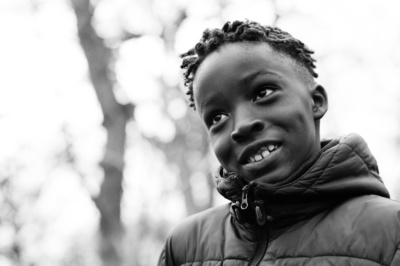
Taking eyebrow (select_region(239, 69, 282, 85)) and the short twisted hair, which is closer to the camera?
eyebrow (select_region(239, 69, 282, 85))

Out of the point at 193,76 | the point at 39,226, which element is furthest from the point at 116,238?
the point at 193,76

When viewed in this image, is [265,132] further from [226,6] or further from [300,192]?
[226,6]

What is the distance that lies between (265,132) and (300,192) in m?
0.23

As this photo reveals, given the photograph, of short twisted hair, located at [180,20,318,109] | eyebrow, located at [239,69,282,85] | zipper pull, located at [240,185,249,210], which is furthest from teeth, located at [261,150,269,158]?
short twisted hair, located at [180,20,318,109]

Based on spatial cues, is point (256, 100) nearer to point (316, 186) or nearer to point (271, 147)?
point (271, 147)

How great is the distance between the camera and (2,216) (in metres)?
13.6

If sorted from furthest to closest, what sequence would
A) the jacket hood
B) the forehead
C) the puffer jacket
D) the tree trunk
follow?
1. the tree trunk
2. the forehead
3. the jacket hood
4. the puffer jacket

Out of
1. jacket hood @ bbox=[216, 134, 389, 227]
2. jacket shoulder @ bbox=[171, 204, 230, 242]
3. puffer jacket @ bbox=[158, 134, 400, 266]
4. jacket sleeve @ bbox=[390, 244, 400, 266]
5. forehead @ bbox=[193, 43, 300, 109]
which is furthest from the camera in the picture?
jacket shoulder @ bbox=[171, 204, 230, 242]

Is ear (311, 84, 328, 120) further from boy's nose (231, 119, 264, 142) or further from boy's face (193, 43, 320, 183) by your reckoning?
boy's nose (231, 119, 264, 142)

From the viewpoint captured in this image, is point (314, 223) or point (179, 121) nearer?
point (314, 223)

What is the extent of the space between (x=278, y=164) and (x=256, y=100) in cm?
23

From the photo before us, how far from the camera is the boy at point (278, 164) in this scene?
1.77 meters

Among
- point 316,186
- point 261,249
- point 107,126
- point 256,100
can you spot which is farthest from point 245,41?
point 107,126

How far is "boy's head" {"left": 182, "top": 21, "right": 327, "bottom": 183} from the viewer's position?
1.90 m
